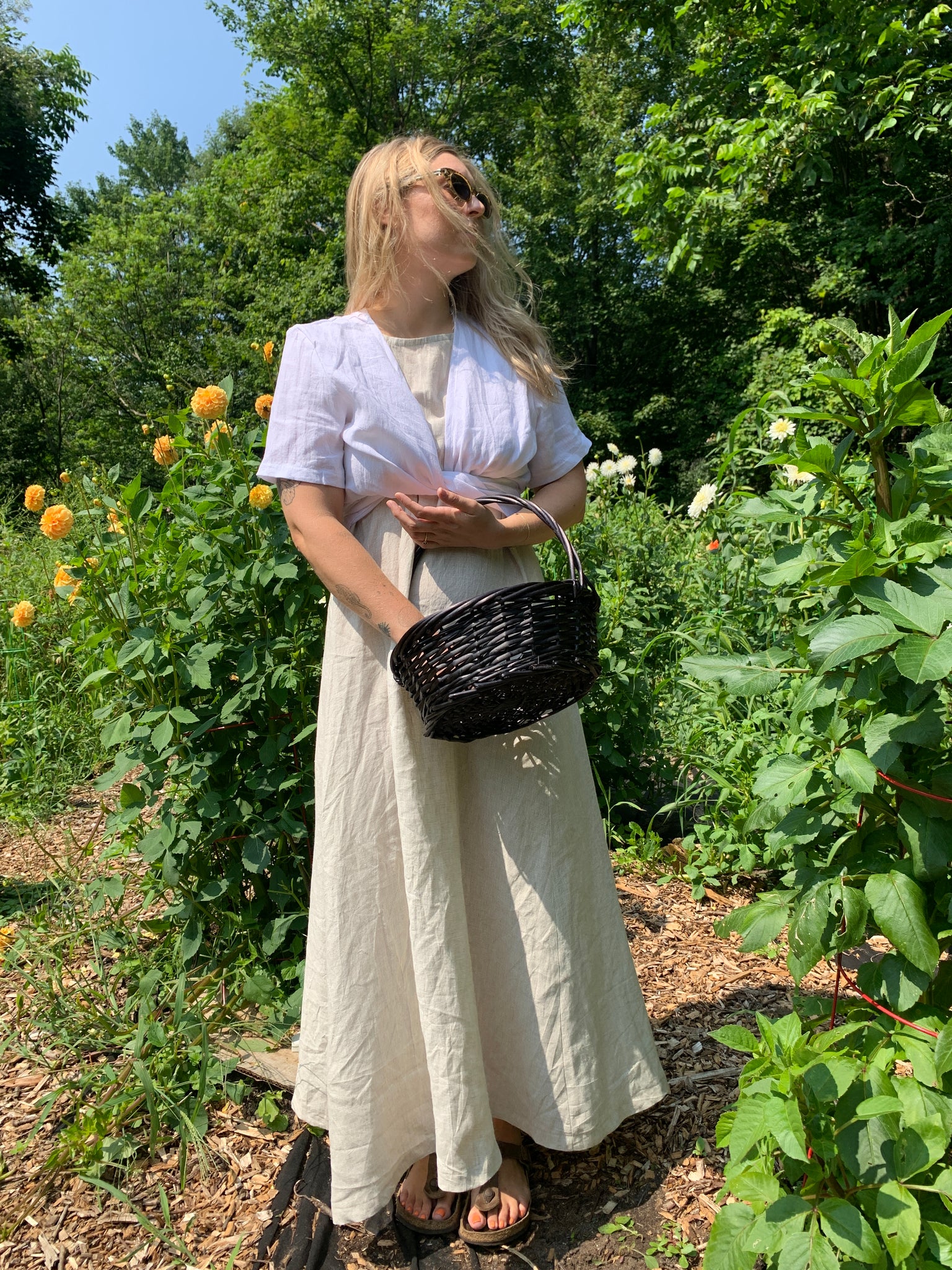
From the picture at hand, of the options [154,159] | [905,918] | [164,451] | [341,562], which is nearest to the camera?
[905,918]

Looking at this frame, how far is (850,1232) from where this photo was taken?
0.96 meters

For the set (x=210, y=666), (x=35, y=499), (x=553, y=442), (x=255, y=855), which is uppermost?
(x=35, y=499)

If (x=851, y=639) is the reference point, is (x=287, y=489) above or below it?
above

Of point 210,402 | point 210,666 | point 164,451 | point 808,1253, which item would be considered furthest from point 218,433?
point 808,1253

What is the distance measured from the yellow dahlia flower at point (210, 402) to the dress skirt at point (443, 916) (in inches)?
28.9

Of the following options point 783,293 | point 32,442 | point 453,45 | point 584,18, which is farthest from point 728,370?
point 32,442

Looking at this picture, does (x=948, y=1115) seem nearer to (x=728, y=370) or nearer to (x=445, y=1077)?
(x=445, y=1077)

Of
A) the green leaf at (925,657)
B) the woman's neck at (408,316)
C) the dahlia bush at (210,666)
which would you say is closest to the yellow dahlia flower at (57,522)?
the dahlia bush at (210,666)

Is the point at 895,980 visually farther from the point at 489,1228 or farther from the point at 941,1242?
the point at 489,1228

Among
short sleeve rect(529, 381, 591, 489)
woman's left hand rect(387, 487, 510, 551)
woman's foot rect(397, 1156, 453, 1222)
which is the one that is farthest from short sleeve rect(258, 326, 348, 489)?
woman's foot rect(397, 1156, 453, 1222)

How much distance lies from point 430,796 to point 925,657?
826mm

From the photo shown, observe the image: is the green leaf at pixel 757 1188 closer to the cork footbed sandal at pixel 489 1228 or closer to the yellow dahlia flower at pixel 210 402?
the cork footbed sandal at pixel 489 1228

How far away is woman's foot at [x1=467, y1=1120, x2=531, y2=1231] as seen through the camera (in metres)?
1.57

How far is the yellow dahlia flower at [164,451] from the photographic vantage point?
216 centimetres
